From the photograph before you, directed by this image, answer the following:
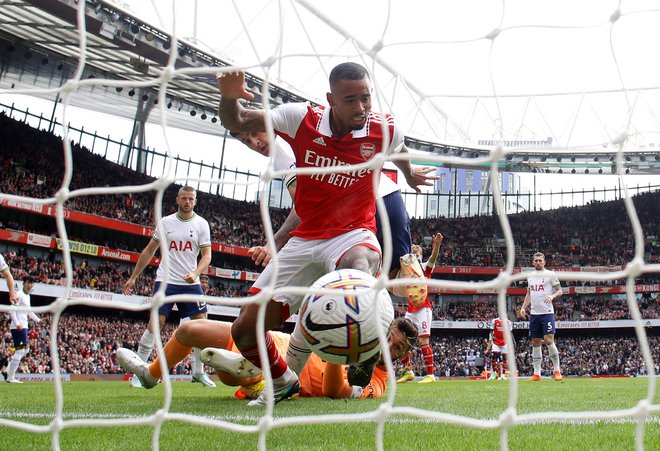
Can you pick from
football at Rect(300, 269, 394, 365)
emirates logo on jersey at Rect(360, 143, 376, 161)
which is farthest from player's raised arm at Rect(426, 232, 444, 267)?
football at Rect(300, 269, 394, 365)

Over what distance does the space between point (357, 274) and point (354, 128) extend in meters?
1.04

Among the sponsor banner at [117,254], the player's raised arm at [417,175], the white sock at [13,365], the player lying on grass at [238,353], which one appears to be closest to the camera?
the player's raised arm at [417,175]

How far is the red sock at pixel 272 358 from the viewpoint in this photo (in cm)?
354

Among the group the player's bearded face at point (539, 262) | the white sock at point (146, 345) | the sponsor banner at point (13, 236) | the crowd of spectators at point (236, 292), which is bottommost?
the white sock at point (146, 345)

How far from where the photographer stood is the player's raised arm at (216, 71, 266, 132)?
304 cm

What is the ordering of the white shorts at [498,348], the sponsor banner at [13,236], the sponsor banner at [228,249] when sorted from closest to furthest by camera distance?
the white shorts at [498,348], the sponsor banner at [13,236], the sponsor banner at [228,249]

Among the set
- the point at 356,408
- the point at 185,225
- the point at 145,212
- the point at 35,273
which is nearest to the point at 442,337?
the point at 145,212

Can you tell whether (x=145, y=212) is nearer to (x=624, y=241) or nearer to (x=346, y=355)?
(x=624, y=241)

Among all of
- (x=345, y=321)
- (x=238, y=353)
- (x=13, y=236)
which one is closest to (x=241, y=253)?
(x=13, y=236)

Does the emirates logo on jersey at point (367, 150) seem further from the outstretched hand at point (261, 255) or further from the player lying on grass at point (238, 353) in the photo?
the player lying on grass at point (238, 353)

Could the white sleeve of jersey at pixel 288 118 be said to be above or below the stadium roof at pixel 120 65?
below

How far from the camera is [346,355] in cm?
284

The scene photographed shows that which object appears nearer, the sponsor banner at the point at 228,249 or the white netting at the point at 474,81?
the white netting at the point at 474,81

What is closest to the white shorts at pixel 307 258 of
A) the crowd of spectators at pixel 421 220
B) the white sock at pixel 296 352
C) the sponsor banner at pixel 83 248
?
the white sock at pixel 296 352
